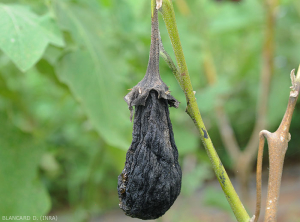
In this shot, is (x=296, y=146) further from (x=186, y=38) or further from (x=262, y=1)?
(x=186, y=38)

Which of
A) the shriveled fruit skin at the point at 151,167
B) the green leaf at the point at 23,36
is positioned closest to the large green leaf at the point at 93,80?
the green leaf at the point at 23,36

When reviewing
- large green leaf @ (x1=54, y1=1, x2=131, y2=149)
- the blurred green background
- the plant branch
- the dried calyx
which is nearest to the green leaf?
the blurred green background

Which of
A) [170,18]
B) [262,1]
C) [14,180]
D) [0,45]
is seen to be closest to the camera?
[170,18]

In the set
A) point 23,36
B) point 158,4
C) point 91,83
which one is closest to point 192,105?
point 158,4

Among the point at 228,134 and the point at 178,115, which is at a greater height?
the point at 178,115

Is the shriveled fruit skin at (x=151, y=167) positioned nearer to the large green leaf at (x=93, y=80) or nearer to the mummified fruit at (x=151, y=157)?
the mummified fruit at (x=151, y=157)

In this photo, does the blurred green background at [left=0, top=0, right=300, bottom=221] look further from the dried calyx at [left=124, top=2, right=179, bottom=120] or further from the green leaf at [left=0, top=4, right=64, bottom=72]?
the dried calyx at [left=124, top=2, right=179, bottom=120]

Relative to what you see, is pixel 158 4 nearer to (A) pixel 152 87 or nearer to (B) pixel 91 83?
(A) pixel 152 87

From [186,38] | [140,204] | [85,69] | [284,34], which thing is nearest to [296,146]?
[284,34]
